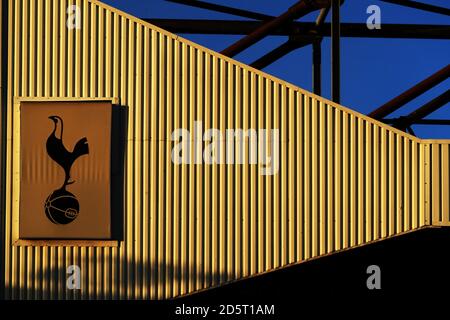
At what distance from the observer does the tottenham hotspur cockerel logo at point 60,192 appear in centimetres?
1522

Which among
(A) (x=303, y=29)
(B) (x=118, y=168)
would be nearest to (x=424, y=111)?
(A) (x=303, y=29)

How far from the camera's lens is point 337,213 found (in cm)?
1506

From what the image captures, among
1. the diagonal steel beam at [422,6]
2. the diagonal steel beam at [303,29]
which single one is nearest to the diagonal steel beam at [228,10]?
the diagonal steel beam at [303,29]

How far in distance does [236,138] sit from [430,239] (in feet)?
38.4

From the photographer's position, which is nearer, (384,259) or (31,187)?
(31,187)

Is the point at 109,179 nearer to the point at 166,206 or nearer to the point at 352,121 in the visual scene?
the point at 166,206

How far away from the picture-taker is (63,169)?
15.3 m

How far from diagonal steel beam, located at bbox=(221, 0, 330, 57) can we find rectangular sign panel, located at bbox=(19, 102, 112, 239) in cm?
958

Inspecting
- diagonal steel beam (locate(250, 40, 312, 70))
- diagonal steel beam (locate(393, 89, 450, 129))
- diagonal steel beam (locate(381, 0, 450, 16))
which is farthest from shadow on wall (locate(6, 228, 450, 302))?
diagonal steel beam (locate(381, 0, 450, 16))

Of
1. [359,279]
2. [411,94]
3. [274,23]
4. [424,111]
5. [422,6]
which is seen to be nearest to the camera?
[411,94]

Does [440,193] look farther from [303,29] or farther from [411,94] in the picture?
[303,29]

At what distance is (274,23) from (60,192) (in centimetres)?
1303

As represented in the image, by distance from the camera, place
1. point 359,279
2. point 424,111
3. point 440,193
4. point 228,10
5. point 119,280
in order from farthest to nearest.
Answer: point 424,111
point 228,10
point 359,279
point 119,280
point 440,193

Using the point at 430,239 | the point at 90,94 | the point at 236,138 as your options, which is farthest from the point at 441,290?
the point at 90,94
